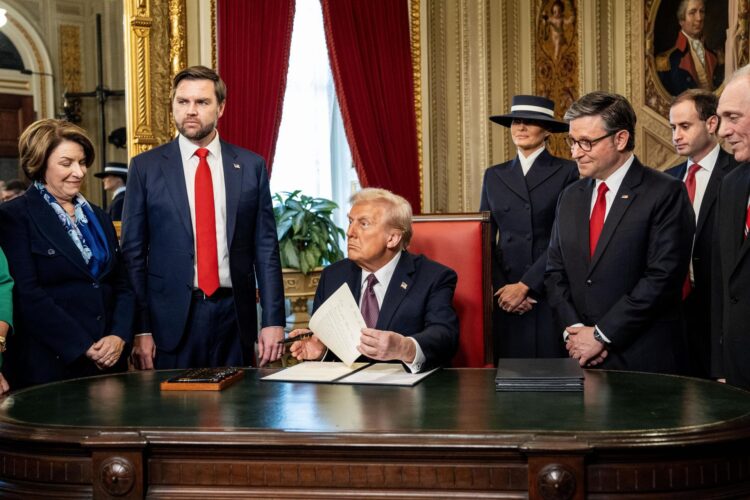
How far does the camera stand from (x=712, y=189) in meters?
3.81

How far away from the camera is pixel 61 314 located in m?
3.16

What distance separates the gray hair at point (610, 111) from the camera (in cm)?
335

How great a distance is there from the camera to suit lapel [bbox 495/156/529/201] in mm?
4527

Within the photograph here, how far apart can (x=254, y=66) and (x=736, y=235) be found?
473 cm

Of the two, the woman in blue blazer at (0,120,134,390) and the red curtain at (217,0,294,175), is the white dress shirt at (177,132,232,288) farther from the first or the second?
the red curtain at (217,0,294,175)

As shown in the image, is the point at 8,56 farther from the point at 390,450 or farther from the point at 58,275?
the point at 390,450

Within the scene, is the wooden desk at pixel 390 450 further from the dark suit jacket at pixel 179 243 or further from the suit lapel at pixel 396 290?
the dark suit jacket at pixel 179 243

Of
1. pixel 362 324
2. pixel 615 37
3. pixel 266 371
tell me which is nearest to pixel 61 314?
pixel 266 371

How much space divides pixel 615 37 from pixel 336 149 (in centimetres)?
252

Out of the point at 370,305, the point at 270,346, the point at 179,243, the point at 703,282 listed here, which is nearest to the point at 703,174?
the point at 703,282

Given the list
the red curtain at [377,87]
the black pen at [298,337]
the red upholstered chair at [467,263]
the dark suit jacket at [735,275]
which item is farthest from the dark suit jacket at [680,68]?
the black pen at [298,337]

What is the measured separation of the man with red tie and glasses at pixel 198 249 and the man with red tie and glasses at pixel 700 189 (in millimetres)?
1731

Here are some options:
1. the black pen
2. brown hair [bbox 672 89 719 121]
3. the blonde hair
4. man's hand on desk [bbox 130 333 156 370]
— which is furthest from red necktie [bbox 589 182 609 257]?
man's hand on desk [bbox 130 333 156 370]

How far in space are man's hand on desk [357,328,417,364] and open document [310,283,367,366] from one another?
4 centimetres
